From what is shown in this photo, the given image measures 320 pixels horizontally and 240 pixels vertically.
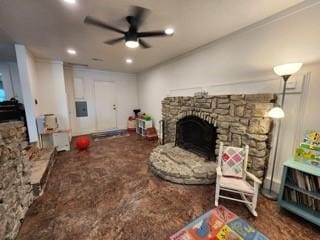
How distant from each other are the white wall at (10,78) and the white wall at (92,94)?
1542 millimetres

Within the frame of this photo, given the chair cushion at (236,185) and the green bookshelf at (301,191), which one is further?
the chair cushion at (236,185)

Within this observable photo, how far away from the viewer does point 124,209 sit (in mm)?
1900

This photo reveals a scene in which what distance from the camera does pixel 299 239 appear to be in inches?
58.6

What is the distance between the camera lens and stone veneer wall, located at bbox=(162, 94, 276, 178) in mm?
2129

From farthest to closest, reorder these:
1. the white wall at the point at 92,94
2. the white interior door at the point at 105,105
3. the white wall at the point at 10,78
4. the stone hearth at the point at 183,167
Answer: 1. the white interior door at the point at 105,105
2. the white wall at the point at 92,94
3. the white wall at the point at 10,78
4. the stone hearth at the point at 183,167

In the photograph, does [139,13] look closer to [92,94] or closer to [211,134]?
[211,134]

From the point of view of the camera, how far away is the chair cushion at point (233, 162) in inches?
84.4

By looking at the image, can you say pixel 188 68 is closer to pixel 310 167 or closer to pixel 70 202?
pixel 310 167

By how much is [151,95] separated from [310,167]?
465cm

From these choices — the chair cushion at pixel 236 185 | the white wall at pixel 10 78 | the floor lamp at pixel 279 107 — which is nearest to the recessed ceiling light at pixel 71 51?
the white wall at pixel 10 78

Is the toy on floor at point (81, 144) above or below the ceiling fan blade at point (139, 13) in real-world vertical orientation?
below

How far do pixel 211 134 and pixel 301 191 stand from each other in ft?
4.73

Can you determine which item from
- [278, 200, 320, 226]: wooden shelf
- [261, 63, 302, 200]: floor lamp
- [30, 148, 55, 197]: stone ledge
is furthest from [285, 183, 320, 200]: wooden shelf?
[30, 148, 55, 197]: stone ledge

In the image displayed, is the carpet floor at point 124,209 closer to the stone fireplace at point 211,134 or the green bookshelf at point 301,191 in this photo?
the green bookshelf at point 301,191
